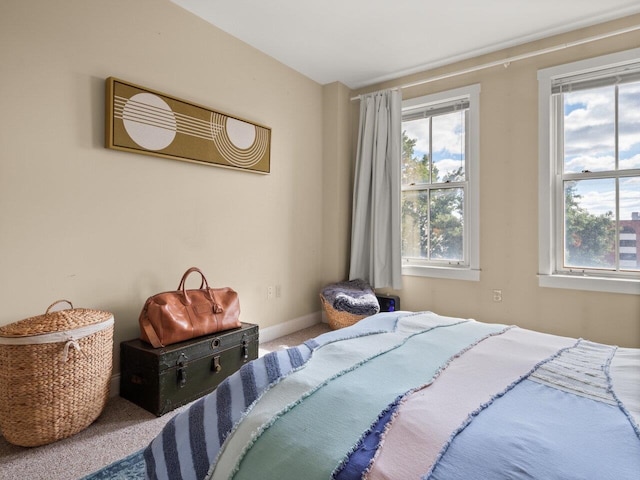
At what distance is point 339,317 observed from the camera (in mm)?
3365

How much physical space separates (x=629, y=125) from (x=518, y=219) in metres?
0.98

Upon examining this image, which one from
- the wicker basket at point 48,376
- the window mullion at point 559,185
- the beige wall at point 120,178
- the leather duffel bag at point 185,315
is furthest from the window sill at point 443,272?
the wicker basket at point 48,376

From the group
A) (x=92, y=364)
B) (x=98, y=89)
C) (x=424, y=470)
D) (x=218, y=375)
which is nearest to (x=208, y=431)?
(x=424, y=470)

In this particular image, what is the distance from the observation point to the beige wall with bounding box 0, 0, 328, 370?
1875 mm

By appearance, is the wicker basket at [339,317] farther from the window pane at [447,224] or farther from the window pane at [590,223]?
the window pane at [590,223]

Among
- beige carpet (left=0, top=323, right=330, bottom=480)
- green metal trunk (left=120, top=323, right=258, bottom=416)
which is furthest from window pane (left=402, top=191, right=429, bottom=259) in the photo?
beige carpet (left=0, top=323, right=330, bottom=480)

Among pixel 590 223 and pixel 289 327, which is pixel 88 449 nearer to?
pixel 289 327

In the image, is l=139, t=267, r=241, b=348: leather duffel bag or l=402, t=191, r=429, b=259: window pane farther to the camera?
l=402, t=191, r=429, b=259: window pane

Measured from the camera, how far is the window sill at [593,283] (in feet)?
8.68

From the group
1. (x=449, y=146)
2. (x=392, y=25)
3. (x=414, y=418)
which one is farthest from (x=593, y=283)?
(x=414, y=418)

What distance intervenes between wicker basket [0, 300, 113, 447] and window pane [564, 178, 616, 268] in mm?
3310

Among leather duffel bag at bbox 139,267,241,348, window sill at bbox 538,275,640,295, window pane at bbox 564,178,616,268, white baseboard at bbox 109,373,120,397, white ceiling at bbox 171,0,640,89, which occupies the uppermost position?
white ceiling at bbox 171,0,640,89

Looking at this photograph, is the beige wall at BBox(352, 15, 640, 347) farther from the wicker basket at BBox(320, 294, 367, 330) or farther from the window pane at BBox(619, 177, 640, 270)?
the wicker basket at BBox(320, 294, 367, 330)

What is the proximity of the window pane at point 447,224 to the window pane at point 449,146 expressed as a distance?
0.15 metres
